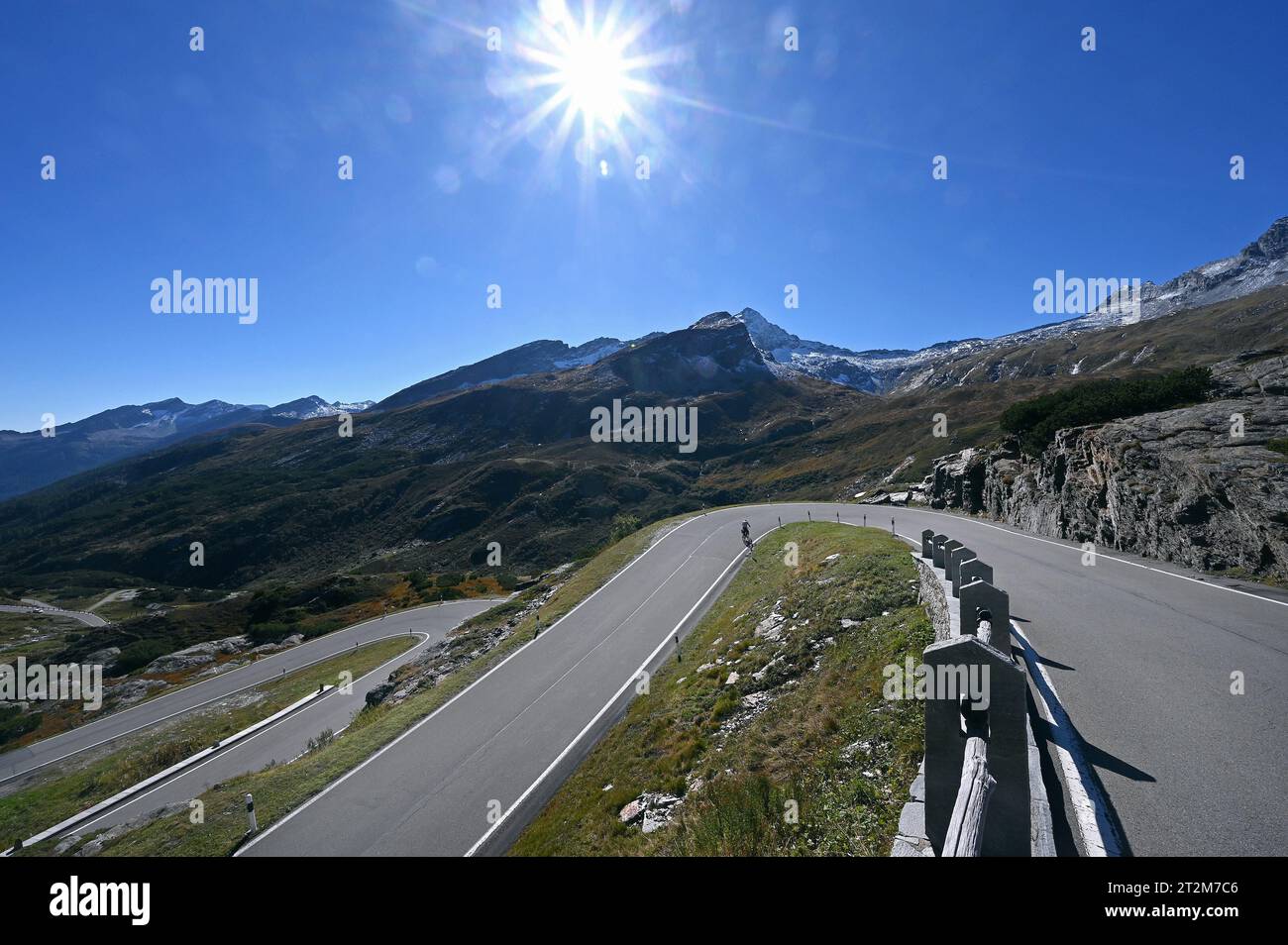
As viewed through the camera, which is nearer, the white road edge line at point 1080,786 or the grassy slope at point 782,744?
the white road edge line at point 1080,786

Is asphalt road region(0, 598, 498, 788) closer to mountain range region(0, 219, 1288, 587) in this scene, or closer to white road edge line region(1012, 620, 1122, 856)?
white road edge line region(1012, 620, 1122, 856)

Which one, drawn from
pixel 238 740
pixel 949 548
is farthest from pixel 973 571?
pixel 238 740

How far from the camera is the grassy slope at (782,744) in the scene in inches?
259

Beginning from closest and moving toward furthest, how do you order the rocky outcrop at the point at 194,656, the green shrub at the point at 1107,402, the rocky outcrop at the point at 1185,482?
the rocky outcrop at the point at 1185,482
the green shrub at the point at 1107,402
the rocky outcrop at the point at 194,656

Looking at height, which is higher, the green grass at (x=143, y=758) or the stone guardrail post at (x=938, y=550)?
the stone guardrail post at (x=938, y=550)

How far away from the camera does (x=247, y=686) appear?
1452 inches

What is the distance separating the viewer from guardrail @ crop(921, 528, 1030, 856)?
10.5 feet

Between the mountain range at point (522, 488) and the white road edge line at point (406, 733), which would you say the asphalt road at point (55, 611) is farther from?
the white road edge line at point (406, 733)

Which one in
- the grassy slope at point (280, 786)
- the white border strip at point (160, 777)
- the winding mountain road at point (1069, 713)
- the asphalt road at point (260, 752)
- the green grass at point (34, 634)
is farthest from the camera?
the green grass at point (34, 634)

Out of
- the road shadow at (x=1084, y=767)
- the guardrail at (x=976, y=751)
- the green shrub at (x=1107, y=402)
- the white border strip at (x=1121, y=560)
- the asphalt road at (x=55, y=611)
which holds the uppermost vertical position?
the green shrub at (x=1107, y=402)

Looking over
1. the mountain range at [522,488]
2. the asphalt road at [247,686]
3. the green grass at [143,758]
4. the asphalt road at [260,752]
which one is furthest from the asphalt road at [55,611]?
the asphalt road at [260,752]

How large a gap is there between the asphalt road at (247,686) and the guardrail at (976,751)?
1116 inches

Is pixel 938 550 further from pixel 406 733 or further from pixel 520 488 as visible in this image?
pixel 520 488
